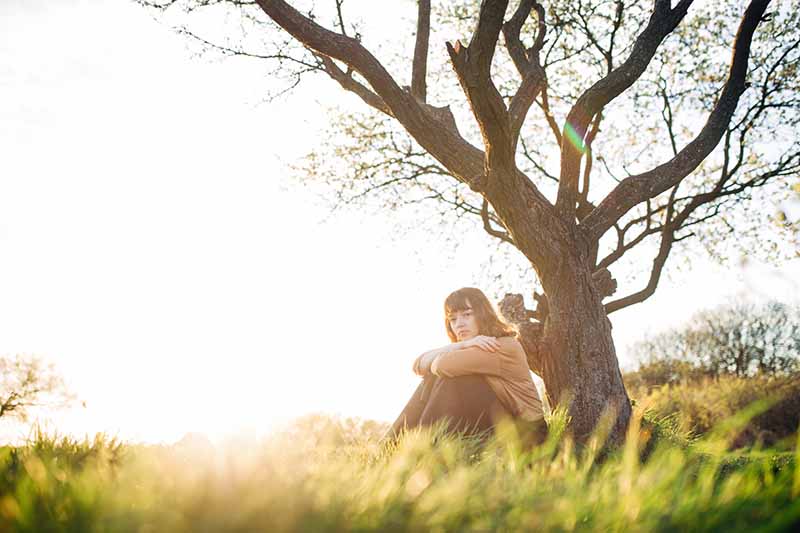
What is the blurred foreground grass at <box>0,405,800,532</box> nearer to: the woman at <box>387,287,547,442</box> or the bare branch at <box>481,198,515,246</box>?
the woman at <box>387,287,547,442</box>

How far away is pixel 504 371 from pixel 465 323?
91 cm

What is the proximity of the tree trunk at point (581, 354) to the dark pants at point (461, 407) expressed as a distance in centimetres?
297

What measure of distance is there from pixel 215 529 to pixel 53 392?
2321 centimetres

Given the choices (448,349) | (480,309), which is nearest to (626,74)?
(480,309)

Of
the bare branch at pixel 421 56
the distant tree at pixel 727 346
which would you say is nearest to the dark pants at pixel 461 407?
the bare branch at pixel 421 56

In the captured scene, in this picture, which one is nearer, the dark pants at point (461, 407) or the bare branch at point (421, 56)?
the dark pants at point (461, 407)

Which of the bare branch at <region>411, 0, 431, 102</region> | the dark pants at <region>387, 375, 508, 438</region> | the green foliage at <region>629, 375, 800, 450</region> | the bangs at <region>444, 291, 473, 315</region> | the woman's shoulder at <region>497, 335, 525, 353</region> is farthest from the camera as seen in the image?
the green foliage at <region>629, 375, 800, 450</region>

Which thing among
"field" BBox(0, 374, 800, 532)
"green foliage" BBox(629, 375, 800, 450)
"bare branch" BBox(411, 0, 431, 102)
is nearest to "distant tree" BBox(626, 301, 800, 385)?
"green foliage" BBox(629, 375, 800, 450)

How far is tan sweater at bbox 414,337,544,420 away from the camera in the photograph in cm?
434

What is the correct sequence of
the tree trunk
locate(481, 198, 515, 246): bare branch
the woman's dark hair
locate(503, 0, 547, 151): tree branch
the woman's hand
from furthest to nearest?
locate(481, 198, 515, 246): bare branch < locate(503, 0, 547, 151): tree branch < the tree trunk < the woman's dark hair < the woman's hand

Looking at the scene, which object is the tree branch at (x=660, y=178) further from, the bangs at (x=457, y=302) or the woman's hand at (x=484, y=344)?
the woman's hand at (x=484, y=344)

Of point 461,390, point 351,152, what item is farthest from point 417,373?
point 351,152

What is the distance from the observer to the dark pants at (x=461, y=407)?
4168 millimetres

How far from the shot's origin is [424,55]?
326 inches
